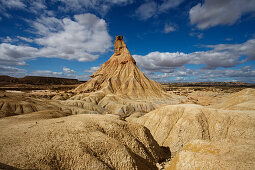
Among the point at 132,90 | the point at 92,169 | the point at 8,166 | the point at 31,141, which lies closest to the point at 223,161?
the point at 92,169

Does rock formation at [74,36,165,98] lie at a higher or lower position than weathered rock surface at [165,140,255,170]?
higher

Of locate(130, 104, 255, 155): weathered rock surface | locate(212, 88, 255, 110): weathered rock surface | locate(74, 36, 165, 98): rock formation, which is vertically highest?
locate(74, 36, 165, 98): rock formation

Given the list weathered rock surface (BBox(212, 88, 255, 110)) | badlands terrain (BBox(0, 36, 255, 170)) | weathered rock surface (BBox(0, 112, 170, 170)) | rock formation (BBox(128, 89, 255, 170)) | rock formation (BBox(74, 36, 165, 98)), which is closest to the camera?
weathered rock surface (BBox(0, 112, 170, 170))

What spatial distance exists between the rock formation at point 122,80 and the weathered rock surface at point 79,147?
50.5 m

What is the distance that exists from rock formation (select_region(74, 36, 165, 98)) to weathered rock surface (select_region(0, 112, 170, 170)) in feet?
166

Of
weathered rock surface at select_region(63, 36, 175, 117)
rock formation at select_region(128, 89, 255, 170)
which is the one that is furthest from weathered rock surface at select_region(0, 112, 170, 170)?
weathered rock surface at select_region(63, 36, 175, 117)

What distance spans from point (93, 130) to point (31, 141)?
494 centimetres

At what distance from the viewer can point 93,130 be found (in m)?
12.8

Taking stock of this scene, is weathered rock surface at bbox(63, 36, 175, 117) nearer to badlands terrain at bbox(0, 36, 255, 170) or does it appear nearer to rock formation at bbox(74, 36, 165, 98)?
rock formation at bbox(74, 36, 165, 98)

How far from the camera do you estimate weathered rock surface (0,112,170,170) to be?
347 inches

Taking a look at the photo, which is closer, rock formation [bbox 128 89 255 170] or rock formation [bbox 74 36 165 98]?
rock formation [bbox 128 89 255 170]

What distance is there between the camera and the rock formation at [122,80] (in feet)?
223

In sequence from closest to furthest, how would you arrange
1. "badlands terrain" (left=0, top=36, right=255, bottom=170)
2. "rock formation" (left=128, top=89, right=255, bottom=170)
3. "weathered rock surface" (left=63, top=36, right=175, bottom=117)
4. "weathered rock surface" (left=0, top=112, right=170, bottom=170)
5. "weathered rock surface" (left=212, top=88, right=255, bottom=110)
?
1. "weathered rock surface" (left=0, top=112, right=170, bottom=170)
2. "badlands terrain" (left=0, top=36, right=255, bottom=170)
3. "rock formation" (left=128, top=89, right=255, bottom=170)
4. "weathered rock surface" (left=212, top=88, right=255, bottom=110)
5. "weathered rock surface" (left=63, top=36, right=175, bottom=117)

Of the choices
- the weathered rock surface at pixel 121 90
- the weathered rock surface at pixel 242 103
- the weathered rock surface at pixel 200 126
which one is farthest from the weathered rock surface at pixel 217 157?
the weathered rock surface at pixel 121 90
